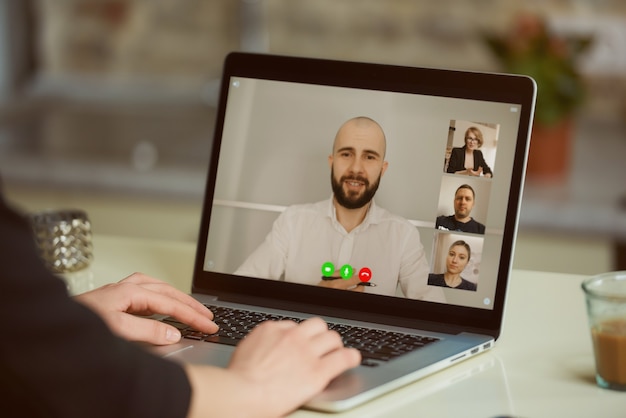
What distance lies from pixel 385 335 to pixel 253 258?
202 millimetres

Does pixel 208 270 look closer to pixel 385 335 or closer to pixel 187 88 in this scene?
pixel 385 335

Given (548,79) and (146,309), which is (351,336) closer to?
(146,309)

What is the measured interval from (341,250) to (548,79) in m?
1.33

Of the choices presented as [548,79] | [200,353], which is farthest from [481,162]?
[548,79]

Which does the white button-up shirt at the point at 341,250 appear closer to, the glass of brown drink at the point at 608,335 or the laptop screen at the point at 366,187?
the laptop screen at the point at 366,187

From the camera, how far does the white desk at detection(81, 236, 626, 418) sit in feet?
2.72

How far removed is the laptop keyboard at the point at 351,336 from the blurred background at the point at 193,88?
1251mm

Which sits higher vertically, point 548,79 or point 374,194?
point 548,79

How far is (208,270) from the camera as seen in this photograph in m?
1.13

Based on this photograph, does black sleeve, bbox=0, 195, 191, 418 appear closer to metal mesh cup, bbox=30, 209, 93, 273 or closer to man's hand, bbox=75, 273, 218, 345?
man's hand, bbox=75, 273, 218, 345

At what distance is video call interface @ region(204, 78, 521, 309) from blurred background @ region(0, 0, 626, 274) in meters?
1.16

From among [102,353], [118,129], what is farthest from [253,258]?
[118,129]

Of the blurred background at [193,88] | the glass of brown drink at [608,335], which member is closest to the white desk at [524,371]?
the glass of brown drink at [608,335]

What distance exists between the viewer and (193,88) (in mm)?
2848
